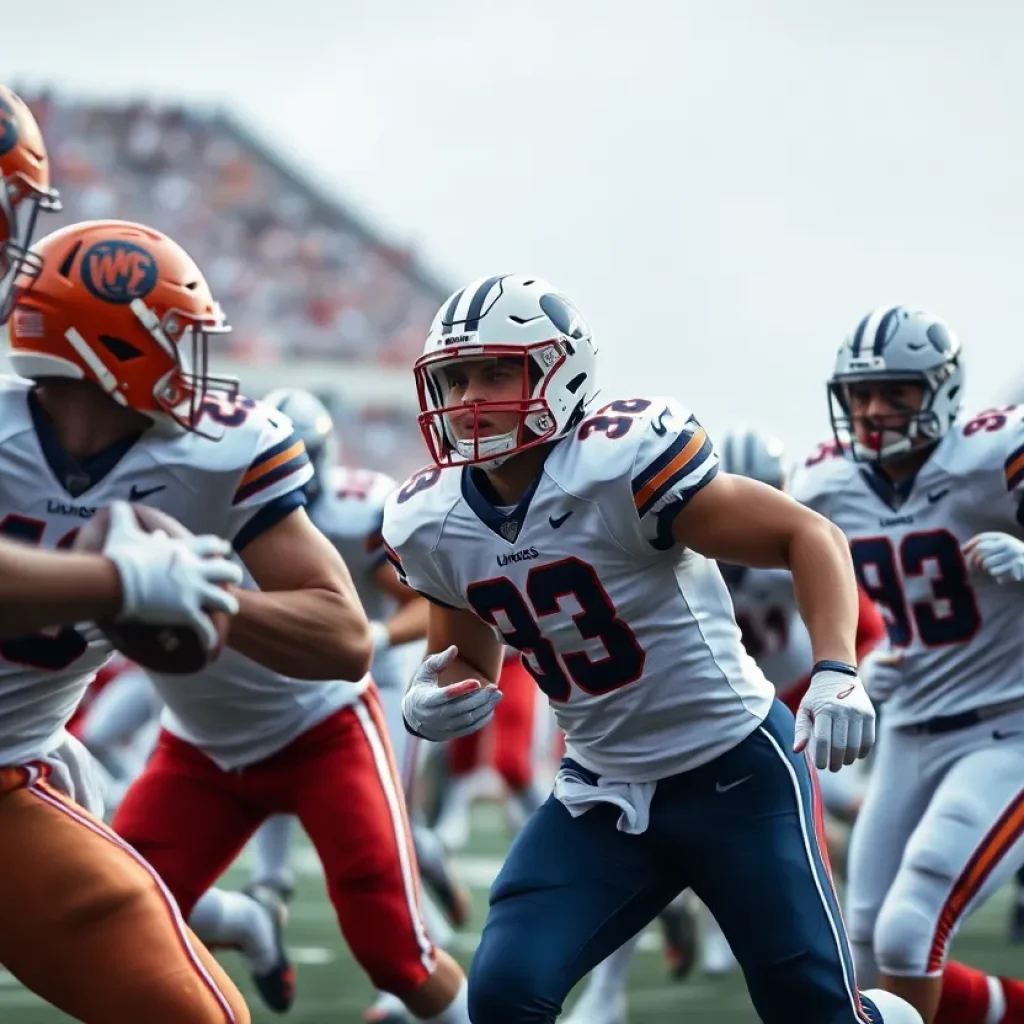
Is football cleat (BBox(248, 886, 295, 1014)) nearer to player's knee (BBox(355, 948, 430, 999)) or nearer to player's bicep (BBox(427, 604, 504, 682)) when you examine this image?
player's knee (BBox(355, 948, 430, 999))

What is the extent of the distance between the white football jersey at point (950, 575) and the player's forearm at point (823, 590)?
1.22 m

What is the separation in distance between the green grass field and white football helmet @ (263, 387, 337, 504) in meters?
1.44

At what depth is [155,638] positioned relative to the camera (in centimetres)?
237

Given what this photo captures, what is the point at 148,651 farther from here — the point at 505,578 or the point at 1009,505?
the point at 1009,505

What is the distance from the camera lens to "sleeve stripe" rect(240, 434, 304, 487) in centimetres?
292

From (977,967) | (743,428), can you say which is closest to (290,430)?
(743,428)

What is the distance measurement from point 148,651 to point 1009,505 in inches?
91.9

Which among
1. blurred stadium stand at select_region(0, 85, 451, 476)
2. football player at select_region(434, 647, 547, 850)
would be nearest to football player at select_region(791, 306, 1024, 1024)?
football player at select_region(434, 647, 547, 850)

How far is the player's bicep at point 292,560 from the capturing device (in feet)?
9.52

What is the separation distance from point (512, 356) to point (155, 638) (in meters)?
1.02

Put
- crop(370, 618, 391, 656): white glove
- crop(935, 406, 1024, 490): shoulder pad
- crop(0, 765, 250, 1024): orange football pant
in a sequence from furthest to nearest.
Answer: crop(370, 618, 391, 656): white glove, crop(935, 406, 1024, 490): shoulder pad, crop(0, 765, 250, 1024): orange football pant

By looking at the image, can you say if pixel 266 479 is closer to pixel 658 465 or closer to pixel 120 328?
pixel 120 328

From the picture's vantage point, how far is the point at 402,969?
147 inches

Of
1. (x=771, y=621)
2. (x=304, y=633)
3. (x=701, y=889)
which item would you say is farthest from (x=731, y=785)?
(x=771, y=621)
